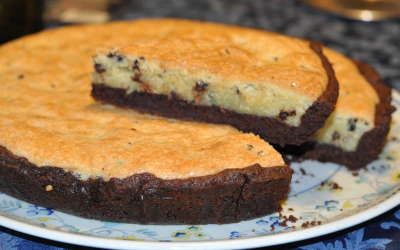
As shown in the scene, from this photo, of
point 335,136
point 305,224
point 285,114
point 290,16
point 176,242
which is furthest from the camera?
point 290,16

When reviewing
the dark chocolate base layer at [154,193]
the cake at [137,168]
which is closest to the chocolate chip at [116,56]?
the cake at [137,168]

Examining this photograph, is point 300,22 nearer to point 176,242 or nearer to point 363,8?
point 363,8

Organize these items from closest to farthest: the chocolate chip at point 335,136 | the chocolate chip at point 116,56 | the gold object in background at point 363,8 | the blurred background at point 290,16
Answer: the chocolate chip at point 116,56 < the chocolate chip at point 335,136 < the blurred background at point 290,16 < the gold object in background at point 363,8

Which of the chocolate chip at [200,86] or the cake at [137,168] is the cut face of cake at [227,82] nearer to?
the chocolate chip at [200,86]

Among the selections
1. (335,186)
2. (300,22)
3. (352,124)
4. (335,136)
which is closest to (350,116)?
(352,124)

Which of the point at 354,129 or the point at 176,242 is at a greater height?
the point at 354,129

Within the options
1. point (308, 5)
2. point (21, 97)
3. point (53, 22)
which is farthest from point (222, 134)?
point (308, 5)

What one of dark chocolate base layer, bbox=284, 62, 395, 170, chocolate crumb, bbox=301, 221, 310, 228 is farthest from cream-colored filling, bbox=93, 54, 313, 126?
chocolate crumb, bbox=301, 221, 310, 228

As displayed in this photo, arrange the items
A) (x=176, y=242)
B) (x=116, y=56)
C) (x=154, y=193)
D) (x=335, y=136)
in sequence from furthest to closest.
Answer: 1. (x=335, y=136)
2. (x=116, y=56)
3. (x=154, y=193)
4. (x=176, y=242)
